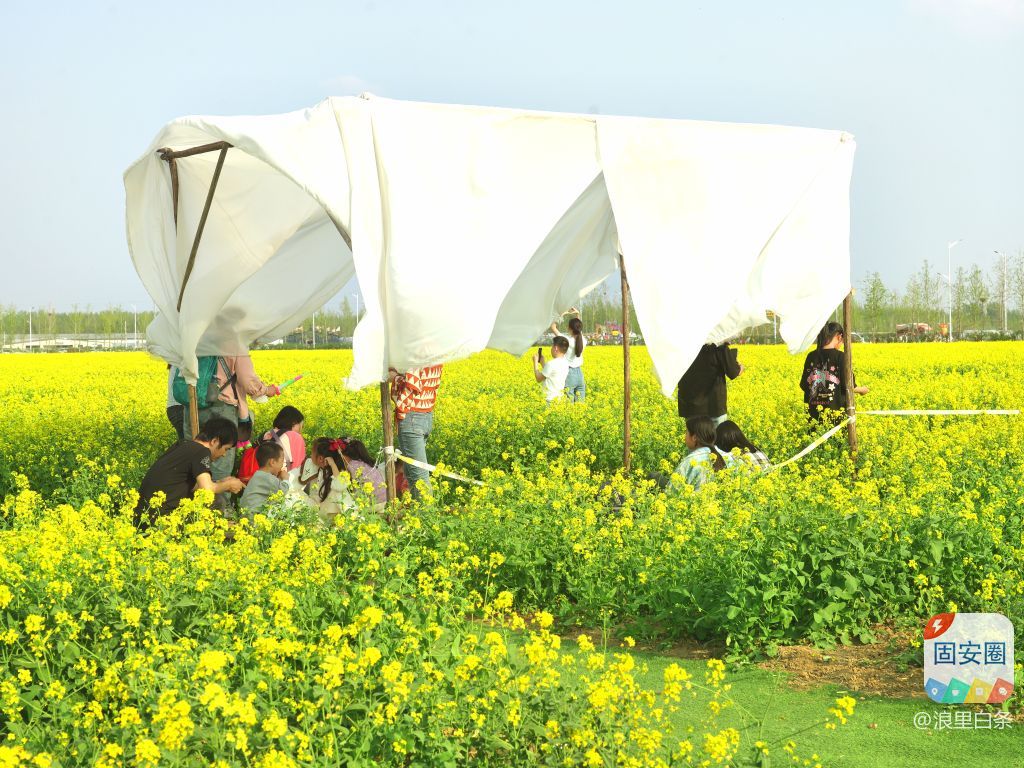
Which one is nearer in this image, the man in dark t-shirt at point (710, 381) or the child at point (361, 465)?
the child at point (361, 465)

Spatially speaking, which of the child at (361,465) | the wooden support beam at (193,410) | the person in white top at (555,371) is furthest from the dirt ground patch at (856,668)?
the person in white top at (555,371)

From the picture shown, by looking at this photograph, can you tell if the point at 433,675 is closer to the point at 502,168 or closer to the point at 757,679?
the point at 757,679

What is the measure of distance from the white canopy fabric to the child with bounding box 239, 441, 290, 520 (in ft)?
3.44

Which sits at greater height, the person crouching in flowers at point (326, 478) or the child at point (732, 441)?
the child at point (732, 441)

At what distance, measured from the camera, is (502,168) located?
6.64 meters

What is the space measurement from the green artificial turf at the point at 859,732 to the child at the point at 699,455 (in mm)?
2283

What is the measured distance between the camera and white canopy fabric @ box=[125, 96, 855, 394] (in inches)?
250

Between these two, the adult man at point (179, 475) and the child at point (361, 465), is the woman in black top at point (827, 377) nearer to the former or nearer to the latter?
the child at point (361, 465)

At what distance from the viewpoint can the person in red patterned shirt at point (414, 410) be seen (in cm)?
788

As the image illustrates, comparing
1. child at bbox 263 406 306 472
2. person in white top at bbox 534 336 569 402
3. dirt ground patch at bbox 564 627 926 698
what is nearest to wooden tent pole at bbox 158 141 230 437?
child at bbox 263 406 306 472

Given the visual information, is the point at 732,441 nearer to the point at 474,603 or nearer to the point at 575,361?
the point at 474,603

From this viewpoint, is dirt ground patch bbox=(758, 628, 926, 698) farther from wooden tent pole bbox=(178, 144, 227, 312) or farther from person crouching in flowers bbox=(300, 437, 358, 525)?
wooden tent pole bbox=(178, 144, 227, 312)

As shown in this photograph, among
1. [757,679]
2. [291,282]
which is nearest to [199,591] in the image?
[757,679]

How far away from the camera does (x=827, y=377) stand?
367 inches
